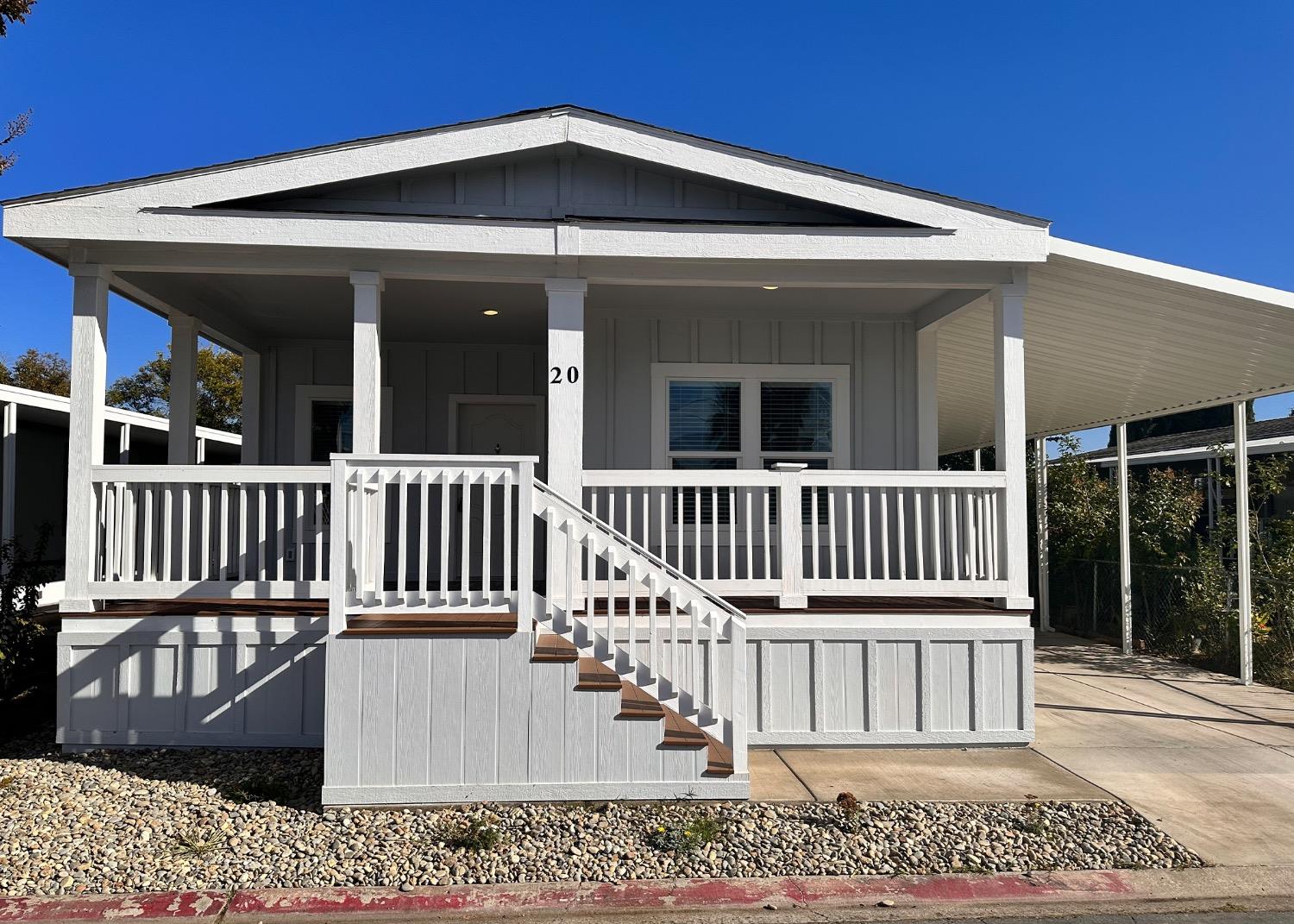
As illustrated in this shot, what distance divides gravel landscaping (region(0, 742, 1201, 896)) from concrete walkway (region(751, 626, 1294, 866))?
0.85 ft

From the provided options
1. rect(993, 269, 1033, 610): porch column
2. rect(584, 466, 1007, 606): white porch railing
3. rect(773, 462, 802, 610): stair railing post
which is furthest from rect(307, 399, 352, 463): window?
rect(993, 269, 1033, 610): porch column

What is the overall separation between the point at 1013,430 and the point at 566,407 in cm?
345

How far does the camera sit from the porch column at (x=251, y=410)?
8.89 meters

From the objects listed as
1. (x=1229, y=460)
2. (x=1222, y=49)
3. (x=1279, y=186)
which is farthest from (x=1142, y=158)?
(x=1229, y=460)

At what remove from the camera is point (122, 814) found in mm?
4785

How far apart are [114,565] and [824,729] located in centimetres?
539

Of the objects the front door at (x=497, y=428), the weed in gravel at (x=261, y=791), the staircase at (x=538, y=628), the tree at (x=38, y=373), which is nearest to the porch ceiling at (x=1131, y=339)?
the staircase at (x=538, y=628)

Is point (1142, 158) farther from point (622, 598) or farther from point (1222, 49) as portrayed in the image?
point (622, 598)

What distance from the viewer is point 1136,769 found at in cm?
584

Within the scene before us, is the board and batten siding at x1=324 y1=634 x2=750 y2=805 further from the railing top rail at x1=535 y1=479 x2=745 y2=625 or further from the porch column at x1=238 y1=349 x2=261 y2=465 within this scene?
the porch column at x1=238 y1=349 x2=261 y2=465

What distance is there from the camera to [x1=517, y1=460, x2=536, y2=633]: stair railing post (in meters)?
5.01

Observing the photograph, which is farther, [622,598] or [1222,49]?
[1222,49]

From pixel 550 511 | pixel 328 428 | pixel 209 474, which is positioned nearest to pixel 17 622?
pixel 209 474

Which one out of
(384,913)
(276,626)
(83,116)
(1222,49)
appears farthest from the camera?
(83,116)
